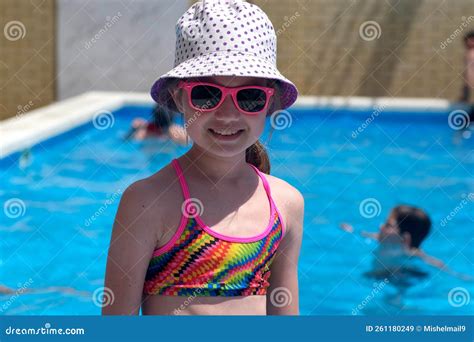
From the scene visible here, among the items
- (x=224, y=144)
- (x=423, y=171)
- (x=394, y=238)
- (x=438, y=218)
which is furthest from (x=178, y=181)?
(x=423, y=171)

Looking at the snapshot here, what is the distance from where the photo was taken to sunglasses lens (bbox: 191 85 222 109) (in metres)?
2.28

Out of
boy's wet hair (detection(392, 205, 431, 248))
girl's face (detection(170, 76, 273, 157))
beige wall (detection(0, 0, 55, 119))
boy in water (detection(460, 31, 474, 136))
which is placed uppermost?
boy in water (detection(460, 31, 474, 136))

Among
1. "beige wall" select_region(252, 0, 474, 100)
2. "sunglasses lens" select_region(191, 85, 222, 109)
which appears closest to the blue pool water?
"beige wall" select_region(252, 0, 474, 100)

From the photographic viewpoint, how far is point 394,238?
19.1ft

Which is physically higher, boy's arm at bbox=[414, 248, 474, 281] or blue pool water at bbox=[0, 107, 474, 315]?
boy's arm at bbox=[414, 248, 474, 281]

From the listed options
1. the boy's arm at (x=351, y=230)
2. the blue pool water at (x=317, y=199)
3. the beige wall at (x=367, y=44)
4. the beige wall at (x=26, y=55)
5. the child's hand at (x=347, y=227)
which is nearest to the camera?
the blue pool water at (x=317, y=199)

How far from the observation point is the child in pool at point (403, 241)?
19.0ft

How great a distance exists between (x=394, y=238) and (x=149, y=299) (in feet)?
12.4

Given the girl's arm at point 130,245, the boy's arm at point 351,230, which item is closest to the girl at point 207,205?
the girl's arm at point 130,245

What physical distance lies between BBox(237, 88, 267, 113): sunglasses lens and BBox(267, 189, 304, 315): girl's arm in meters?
0.34

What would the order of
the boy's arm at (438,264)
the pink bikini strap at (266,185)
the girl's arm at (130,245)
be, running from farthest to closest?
the boy's arm at (438,264)
the pink bikini strap at (266,185)
the girl's arm at (130,245)

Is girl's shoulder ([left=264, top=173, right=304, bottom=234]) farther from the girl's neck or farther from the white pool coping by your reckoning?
the white pool coping

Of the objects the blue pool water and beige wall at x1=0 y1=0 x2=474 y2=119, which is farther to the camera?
beige wall at x1=0 y1=0 x2=474 y2=119

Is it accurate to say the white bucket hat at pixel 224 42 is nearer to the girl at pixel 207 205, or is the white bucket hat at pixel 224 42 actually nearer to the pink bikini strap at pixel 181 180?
the girl at pixel 207 205
